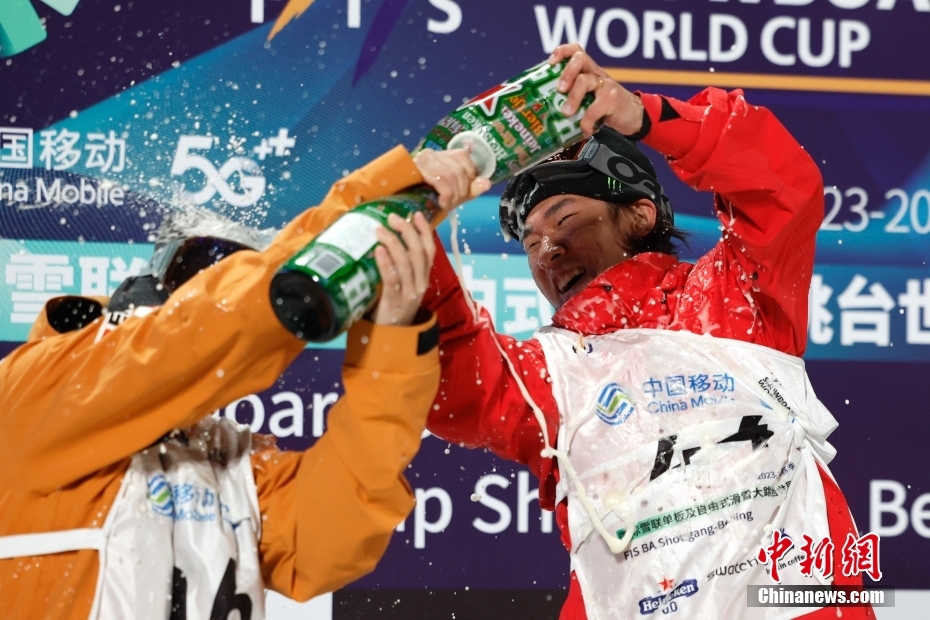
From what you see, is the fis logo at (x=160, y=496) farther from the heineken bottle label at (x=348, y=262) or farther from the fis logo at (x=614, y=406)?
the fis logo at (x=614, y=406)

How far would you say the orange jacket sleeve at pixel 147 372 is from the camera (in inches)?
44.8

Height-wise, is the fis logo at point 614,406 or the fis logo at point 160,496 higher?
the fis logo at point 614,406

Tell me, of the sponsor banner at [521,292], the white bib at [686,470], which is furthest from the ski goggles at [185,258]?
the sponsor banner at [521,292]

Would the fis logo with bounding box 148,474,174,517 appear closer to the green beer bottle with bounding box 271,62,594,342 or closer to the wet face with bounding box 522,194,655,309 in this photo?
the green beer bottle with bounding box 271,62,594,342

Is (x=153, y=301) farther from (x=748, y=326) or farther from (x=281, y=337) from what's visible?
(x=748, y=326)

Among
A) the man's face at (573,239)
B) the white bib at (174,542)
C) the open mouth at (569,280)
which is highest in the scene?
the man's face at (573,239)

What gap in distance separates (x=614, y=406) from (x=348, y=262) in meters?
0.69

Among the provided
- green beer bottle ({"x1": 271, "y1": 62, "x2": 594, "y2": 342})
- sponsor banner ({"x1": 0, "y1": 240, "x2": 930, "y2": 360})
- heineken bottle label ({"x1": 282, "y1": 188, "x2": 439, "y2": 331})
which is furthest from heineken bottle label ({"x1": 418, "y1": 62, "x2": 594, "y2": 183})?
sponsor banner ({"x1": 0, "y1": 240, "x2": 930, "y2": 360})

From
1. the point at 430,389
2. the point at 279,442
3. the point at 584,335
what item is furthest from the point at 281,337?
the point at 279,442

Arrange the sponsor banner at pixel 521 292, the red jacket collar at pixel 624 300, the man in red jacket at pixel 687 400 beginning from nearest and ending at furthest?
the man in red jacket at pixel 687 400 → the red jacket collar at pixel 624 300 → the sponsor banner at pixel 521 292

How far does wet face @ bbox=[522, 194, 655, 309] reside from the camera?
185 cm

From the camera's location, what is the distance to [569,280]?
1.89 meters

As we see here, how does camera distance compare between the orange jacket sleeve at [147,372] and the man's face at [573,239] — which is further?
the man's face at [573,239]

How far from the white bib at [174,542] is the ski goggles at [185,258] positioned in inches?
7.2
